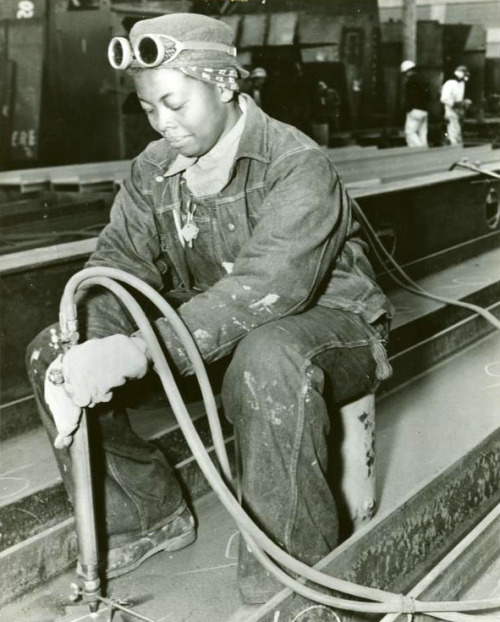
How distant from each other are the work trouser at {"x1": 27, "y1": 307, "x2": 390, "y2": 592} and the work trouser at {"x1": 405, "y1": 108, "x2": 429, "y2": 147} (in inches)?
478

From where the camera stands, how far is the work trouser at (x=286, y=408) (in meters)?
1.86

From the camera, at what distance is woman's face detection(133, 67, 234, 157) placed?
198 centimetres

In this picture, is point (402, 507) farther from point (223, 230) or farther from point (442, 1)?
point (442, 1)

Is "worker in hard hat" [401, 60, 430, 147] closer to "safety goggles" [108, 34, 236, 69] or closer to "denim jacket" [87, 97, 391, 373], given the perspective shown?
"denim jacket" [87, 97, 391, 373]

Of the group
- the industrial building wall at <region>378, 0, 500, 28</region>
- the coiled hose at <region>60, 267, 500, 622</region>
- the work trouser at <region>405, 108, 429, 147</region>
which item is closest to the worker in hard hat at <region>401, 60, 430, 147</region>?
the work trouser at <region>405, 108, 429, 147</region>

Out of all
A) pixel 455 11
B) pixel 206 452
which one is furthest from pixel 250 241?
pixel 455 11

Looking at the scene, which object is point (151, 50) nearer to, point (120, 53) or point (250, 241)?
point (120, 53)

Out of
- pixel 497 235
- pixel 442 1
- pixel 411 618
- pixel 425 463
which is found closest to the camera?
pixel 411 618

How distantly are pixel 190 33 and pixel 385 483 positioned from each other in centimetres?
165

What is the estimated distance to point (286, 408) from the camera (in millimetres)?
1852

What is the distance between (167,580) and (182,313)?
0.84 m

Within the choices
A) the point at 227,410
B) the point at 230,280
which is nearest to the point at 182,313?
the point at 230,280

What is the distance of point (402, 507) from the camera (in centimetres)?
229

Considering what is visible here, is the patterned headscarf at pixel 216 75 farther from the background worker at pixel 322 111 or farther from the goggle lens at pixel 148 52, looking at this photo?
the background worker at pixel 322 111
